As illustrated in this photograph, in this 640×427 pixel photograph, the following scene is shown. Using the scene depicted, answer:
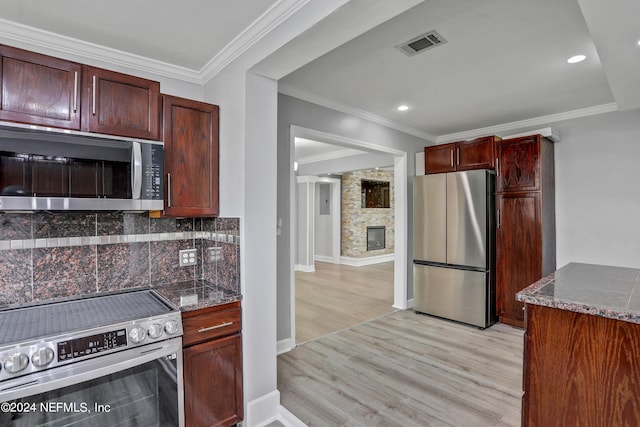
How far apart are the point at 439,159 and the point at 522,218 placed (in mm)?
1238

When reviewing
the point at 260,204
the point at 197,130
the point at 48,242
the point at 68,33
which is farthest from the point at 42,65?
the point at 260,204

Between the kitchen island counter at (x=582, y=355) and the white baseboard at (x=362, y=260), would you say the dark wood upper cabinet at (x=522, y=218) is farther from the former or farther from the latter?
the white baseboard at (x=362, y=260)

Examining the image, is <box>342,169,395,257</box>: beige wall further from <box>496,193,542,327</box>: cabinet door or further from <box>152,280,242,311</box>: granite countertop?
<box>152,280,242,311</box>: granite countertop

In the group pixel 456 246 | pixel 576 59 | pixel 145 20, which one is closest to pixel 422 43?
pixel 576 59

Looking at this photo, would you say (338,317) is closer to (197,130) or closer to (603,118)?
(197,130)

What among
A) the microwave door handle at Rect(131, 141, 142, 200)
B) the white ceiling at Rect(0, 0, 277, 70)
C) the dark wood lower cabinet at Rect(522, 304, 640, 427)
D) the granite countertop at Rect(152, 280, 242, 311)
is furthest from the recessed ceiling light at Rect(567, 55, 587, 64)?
the microwave door handle at Rect(131, 141, 142, 200)

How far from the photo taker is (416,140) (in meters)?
4.86

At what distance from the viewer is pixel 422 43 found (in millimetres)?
2338

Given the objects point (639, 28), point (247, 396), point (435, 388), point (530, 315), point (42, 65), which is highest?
point (639, 28)

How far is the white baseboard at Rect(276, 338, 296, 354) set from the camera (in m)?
3.21

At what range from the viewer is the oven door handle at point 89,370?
4.47 feet

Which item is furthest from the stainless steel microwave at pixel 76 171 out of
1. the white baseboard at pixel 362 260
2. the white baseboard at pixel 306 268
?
the white baseboard at pixel 362 260

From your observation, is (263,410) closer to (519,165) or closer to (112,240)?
(112,240)

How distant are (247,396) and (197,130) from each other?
5.91 ft
